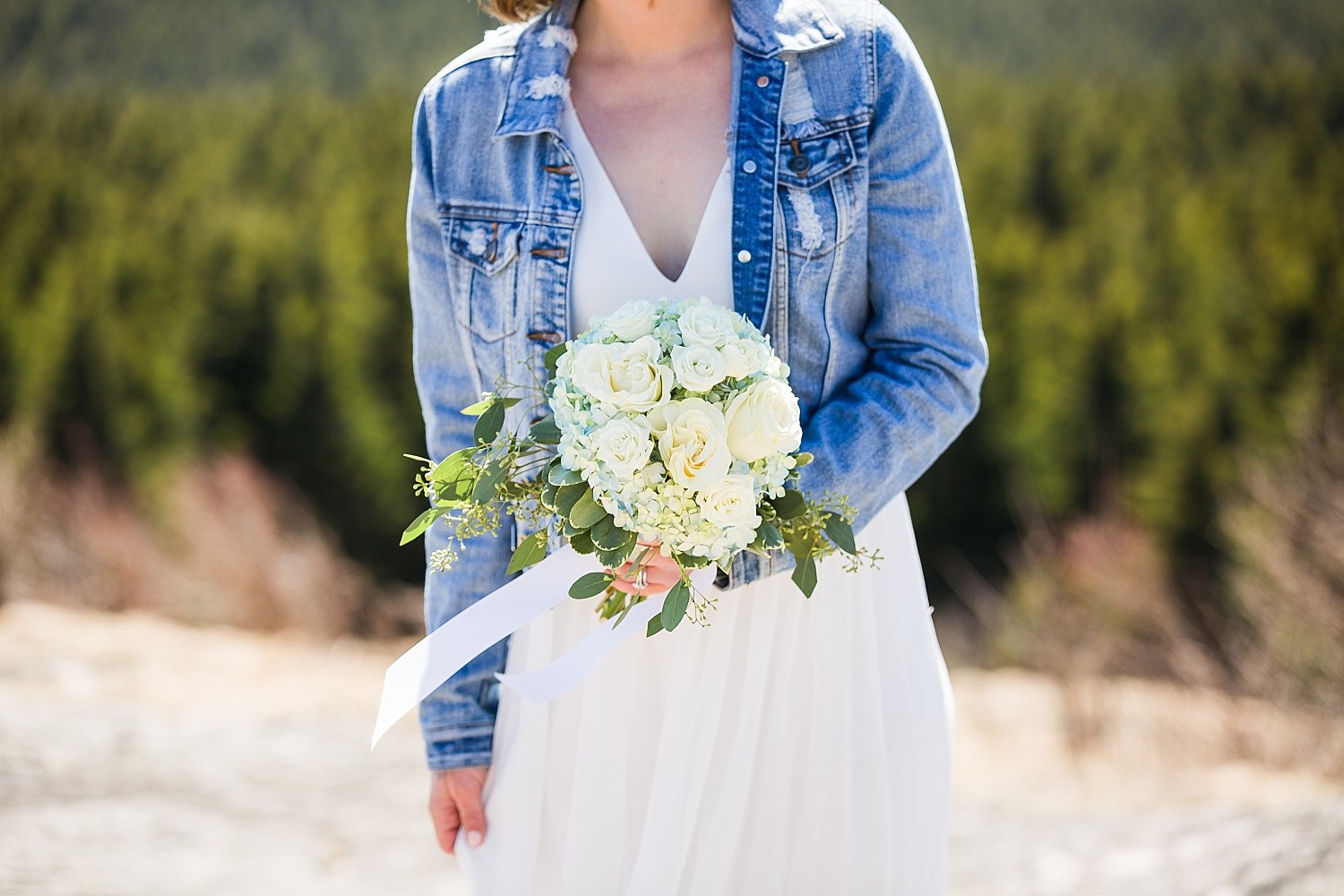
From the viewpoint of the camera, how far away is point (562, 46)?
79.3 inches

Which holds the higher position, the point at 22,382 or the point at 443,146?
the point at 443,146

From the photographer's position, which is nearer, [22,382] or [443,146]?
[443,146]

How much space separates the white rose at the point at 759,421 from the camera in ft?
4.90

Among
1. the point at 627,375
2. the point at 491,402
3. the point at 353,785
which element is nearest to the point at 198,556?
the point at 353,785

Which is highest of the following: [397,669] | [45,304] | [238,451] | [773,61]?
[773,61]

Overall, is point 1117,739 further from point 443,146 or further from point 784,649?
point 443,146

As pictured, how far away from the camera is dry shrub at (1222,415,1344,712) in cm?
455

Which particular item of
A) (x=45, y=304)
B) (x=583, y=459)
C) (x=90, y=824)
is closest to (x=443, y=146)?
(x=583, y=459)

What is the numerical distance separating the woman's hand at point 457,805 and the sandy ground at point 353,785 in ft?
5.69

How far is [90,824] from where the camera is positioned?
3.77 m

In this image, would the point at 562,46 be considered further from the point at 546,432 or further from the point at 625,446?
the point at 625,446

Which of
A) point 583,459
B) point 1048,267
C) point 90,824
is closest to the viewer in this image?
point 583,459

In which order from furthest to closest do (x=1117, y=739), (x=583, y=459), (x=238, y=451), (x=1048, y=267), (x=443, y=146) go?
(x=238, y=451) → (x=1048, y=267) → (x=1117, y=739) → (x=443, y=146) → (x=583, y=459)

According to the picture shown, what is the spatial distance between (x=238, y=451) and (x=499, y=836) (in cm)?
571
